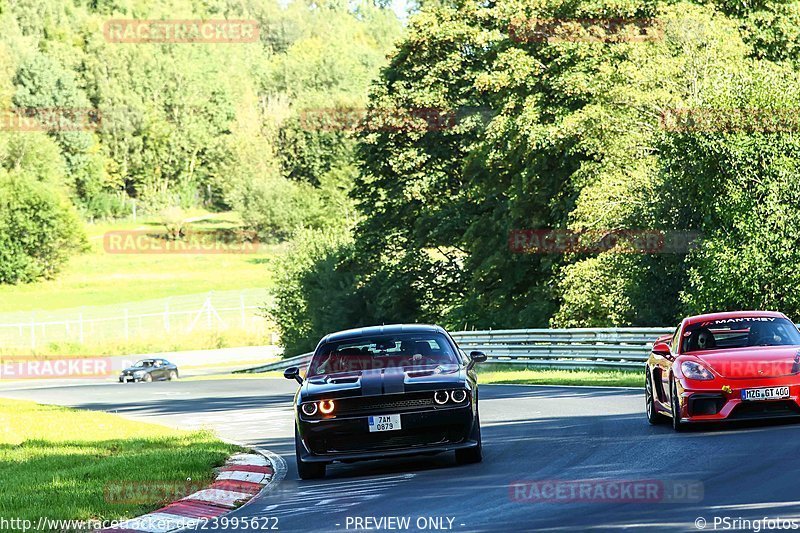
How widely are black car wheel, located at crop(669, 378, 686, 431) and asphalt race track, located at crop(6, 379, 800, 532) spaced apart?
0.17m

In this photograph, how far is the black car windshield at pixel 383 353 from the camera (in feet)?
43.8

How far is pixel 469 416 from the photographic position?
12.3 m

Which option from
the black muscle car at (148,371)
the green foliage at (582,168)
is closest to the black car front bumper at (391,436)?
the green foliage at (582,168)

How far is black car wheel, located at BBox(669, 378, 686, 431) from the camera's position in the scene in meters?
14.4

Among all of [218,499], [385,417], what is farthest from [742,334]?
[218,499]

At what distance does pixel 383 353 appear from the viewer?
44.3 ft

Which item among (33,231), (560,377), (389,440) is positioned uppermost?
(33,231)

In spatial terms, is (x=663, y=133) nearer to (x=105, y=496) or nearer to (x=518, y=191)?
(x=518, y=191)

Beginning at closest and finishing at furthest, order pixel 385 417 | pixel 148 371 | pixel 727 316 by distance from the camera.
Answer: pixel 385 417 → pixel 727 316 → pixel 148 371

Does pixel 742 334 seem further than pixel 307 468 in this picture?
Yes

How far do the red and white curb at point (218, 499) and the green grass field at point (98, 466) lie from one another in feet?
0.62

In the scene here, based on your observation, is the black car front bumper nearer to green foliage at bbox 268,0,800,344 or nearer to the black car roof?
the black car roof

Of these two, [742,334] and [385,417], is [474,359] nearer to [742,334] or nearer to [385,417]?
[385,417]

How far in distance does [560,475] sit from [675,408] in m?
3.62
